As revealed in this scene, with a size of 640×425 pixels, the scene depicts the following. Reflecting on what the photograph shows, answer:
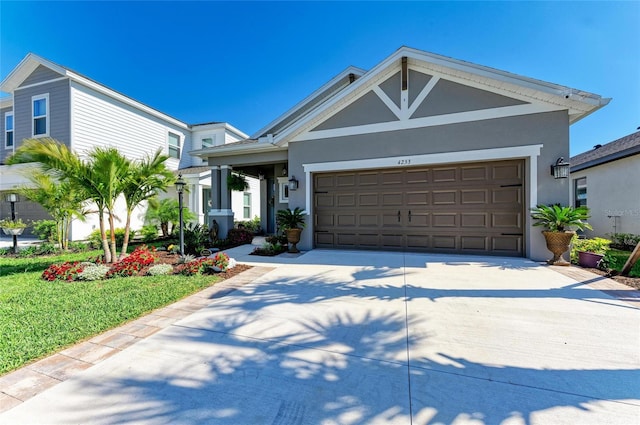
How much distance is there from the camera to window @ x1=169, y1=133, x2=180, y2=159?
15.9 meters

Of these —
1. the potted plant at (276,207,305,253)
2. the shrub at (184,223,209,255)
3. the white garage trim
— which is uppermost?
the white garage trim

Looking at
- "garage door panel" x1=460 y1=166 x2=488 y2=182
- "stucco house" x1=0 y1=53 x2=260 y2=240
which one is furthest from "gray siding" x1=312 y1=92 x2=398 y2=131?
"stucco house" x1=0 y1=53 x2=260 y2=240

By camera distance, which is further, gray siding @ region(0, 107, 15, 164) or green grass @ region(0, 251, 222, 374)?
gray siding @ region(0, 107, 15, 164)

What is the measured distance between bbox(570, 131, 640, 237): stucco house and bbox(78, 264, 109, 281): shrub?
1547 centimetres

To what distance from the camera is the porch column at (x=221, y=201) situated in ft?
33.1

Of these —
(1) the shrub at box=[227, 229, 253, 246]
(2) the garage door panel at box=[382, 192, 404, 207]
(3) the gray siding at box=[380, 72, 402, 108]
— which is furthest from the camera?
(1) the shrub at box=[227, 229, 253, 246]

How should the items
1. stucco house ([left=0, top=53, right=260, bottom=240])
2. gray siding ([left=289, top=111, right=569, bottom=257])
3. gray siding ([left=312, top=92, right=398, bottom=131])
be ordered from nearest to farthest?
gray siding ([left=289, top=111, right=569, bottom=257])
gray siding ([left=312, top=92, right=398, bottom=131])
stucco house ([left=0, top=53, right=260, bottom=240])

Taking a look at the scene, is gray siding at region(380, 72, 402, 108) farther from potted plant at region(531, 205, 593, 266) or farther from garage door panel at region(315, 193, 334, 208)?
potted plant at region(531, 205, 593, 266)

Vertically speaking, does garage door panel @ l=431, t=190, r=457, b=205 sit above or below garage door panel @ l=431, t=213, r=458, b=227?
above

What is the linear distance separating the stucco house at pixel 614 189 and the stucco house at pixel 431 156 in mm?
5088

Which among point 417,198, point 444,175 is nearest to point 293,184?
point 417,198

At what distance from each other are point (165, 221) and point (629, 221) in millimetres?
18025

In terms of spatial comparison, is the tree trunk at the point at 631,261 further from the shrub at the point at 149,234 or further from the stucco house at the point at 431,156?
the shrub at the point at 149,234

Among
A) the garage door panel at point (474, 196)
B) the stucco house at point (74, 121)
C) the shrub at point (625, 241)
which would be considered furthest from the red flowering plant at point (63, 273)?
the shrub at point (625, 241)
